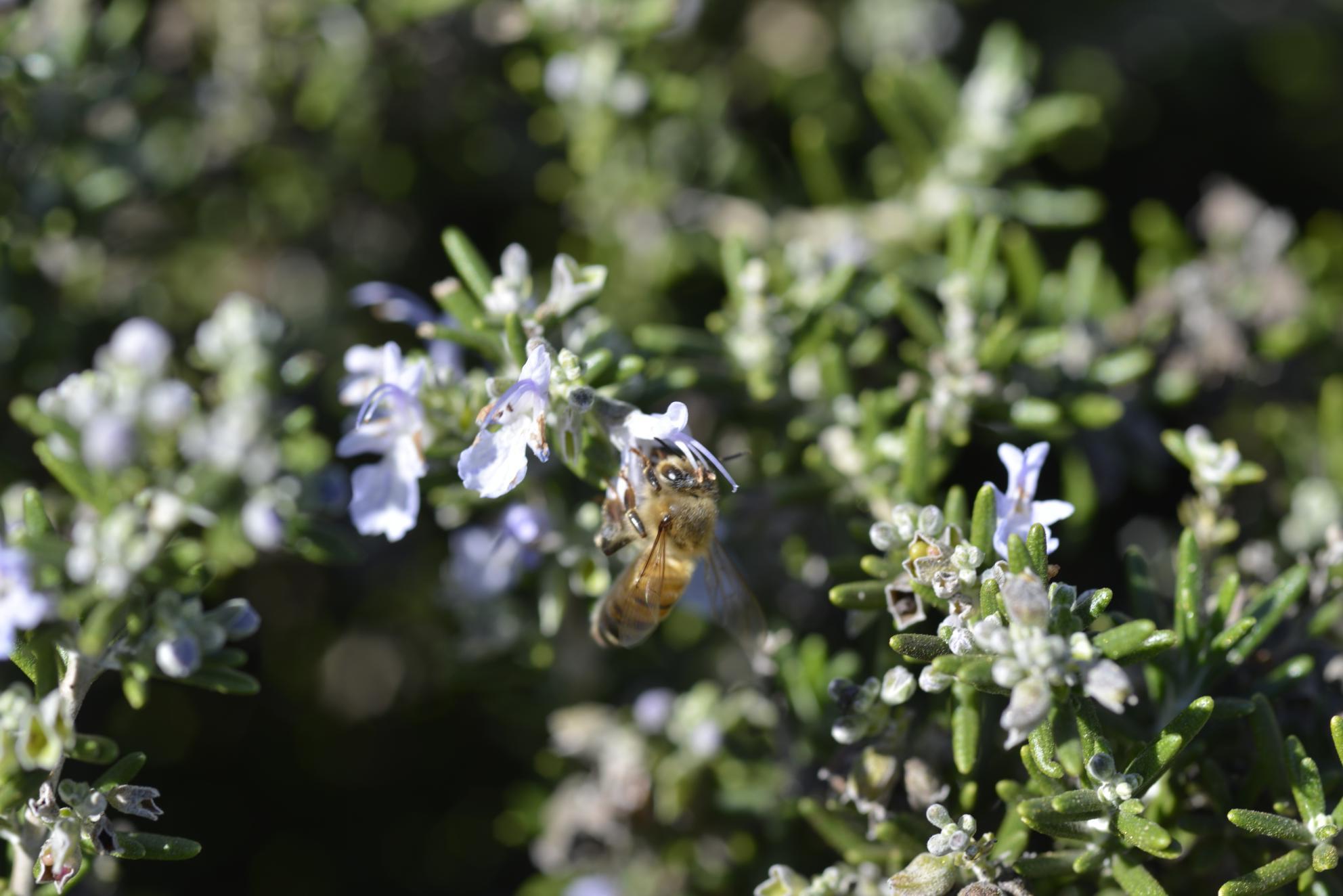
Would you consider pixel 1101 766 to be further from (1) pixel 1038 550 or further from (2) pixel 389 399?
(2) pixel 389 399

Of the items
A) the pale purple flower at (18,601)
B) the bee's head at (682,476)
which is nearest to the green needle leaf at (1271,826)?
the bee's head at (682,476)

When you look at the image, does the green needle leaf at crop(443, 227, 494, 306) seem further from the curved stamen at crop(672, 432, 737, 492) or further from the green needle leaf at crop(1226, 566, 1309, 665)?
the green needle leaf at crop(1226, 566, 1309, 665)

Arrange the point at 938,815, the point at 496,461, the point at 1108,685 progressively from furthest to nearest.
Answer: the point at 496,461, the point at 938,815, the point at 1108,685

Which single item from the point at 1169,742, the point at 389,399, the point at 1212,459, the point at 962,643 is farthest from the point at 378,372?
the point at 1212,459

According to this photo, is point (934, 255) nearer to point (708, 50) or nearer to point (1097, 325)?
point (1097, 325)

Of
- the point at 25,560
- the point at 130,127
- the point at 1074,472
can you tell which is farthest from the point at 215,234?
the point at 1074,472

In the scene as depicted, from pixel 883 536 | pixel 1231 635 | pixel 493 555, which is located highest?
pixel 883 536
